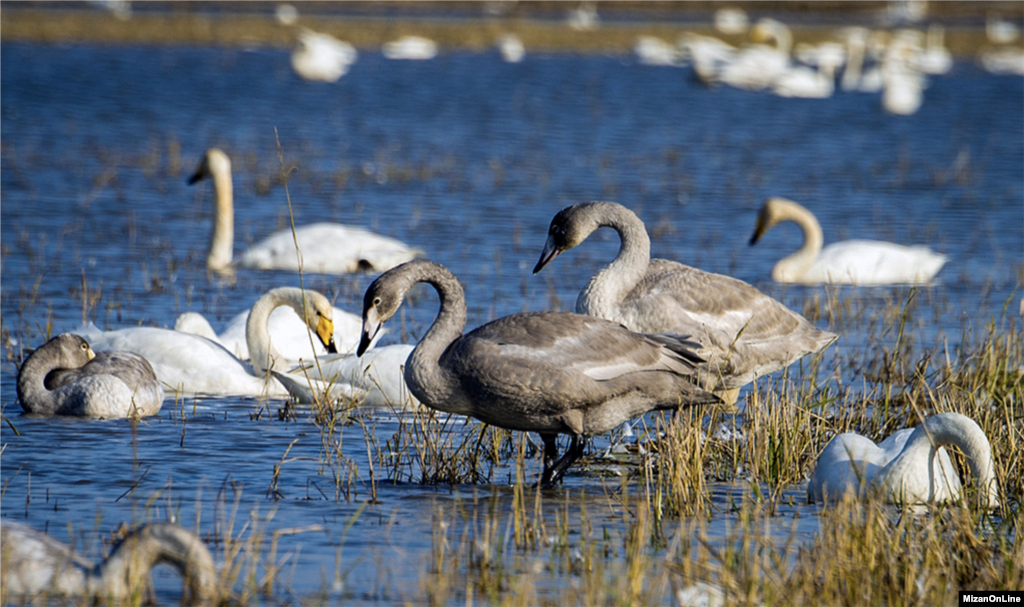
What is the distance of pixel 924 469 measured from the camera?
17.7 ft

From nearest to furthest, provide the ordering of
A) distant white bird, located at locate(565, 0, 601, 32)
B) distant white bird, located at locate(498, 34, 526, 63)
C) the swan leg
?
the swan leg < distant white bird, located at locate(498, 34, 526, 63) < distant white bird, located at locate(565, 0, 601, 32)

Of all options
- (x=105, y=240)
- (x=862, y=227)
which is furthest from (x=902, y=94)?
(x=105, y=240)

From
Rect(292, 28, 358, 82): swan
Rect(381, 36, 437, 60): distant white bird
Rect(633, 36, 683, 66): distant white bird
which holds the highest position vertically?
Rect(633, 36, 683, 66): distant white bird

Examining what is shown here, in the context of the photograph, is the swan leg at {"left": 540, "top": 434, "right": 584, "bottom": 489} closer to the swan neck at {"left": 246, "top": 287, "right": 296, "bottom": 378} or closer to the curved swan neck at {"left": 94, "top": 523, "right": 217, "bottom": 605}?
the curved swan neck at {"left": 94, "top": 523, "right": 217, "bottom": 605}

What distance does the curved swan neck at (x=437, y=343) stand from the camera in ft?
18.3

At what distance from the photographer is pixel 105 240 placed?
1275cm

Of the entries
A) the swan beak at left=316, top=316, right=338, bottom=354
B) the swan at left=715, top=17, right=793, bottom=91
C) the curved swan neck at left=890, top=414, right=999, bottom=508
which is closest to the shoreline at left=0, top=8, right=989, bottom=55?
the swan at left=715, top=17, right=793, bottom=91

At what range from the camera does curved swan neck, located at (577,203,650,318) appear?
667 centimetres

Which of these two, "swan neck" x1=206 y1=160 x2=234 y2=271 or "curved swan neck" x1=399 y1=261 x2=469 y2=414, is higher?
"swan neck" x1=206 y1=160 x2=234 y2=271

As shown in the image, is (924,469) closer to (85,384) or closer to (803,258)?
(85,384)

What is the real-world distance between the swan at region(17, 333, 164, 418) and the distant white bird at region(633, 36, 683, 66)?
32.9m

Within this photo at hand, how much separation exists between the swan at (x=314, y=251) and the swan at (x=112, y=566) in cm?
737

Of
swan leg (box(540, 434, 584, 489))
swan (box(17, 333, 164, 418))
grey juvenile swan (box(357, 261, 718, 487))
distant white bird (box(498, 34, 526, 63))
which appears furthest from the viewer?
distant white bird (box(498, 34, 526, 63))

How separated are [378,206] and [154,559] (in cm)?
1159
